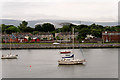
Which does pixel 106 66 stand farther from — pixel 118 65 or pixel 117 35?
pixel 117 35

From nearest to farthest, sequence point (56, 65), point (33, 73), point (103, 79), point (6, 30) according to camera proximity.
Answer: point (103, 79) < point (33, 73) < point (56, 65) < point (6, 30)

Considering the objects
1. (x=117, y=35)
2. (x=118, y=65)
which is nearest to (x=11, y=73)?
(x=118, y=65)

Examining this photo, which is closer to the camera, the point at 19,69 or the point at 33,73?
the point at 33,73

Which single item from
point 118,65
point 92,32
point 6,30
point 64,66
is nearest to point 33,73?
point 64,66

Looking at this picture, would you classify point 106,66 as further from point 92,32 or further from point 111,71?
point 92,32

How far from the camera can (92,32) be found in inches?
1152

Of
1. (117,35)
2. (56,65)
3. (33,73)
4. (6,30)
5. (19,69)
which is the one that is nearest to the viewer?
(33,73)

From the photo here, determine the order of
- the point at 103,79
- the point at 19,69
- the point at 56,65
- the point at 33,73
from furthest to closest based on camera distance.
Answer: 1. the point at 56,65
2. the point at 19,69
3. the point at 33,73
4. the point at 103,79

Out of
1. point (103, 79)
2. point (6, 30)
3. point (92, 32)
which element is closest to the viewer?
point (103, 79)

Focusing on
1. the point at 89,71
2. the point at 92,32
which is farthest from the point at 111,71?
the point at 92,32

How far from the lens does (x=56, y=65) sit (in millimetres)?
10953

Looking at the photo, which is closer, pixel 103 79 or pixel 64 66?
pixel 103 79

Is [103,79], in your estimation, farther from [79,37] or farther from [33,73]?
[79,37]

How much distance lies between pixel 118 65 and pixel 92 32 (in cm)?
1865
